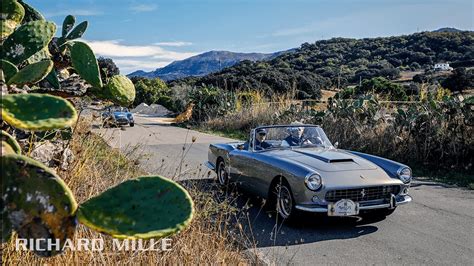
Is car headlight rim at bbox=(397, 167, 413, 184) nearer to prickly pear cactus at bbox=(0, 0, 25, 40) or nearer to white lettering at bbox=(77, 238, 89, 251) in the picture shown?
white lettering at bbox=(77, 238, 89, 251)

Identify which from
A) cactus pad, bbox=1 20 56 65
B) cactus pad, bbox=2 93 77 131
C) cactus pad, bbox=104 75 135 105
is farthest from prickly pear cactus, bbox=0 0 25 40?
cactus pad, bbox=2 93 77 131

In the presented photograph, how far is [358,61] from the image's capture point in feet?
159

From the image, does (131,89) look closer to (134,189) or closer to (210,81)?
(134,189)

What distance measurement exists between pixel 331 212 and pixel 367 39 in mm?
62952

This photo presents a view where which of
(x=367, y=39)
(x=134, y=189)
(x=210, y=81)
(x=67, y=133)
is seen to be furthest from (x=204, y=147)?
(x=367, y=39)

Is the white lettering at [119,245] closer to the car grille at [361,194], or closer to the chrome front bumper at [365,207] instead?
the chrome front bumper at [365,207]

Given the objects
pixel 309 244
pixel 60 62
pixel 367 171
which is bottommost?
pixel 309 244

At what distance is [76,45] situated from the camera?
1716 millimetres

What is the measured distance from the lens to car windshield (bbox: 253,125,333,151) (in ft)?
21.8

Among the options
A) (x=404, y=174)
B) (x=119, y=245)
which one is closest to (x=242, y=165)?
(x=404, y=174)

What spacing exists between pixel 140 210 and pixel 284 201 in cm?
458

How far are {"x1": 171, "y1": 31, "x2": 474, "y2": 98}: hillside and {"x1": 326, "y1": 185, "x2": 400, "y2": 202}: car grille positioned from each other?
983 inches

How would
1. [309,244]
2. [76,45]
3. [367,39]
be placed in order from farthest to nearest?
[367,39], [309,244], [76,45]

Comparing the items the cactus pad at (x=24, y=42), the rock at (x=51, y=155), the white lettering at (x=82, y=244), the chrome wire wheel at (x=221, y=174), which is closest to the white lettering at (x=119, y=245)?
the white lettering at (x=82, y=244)
